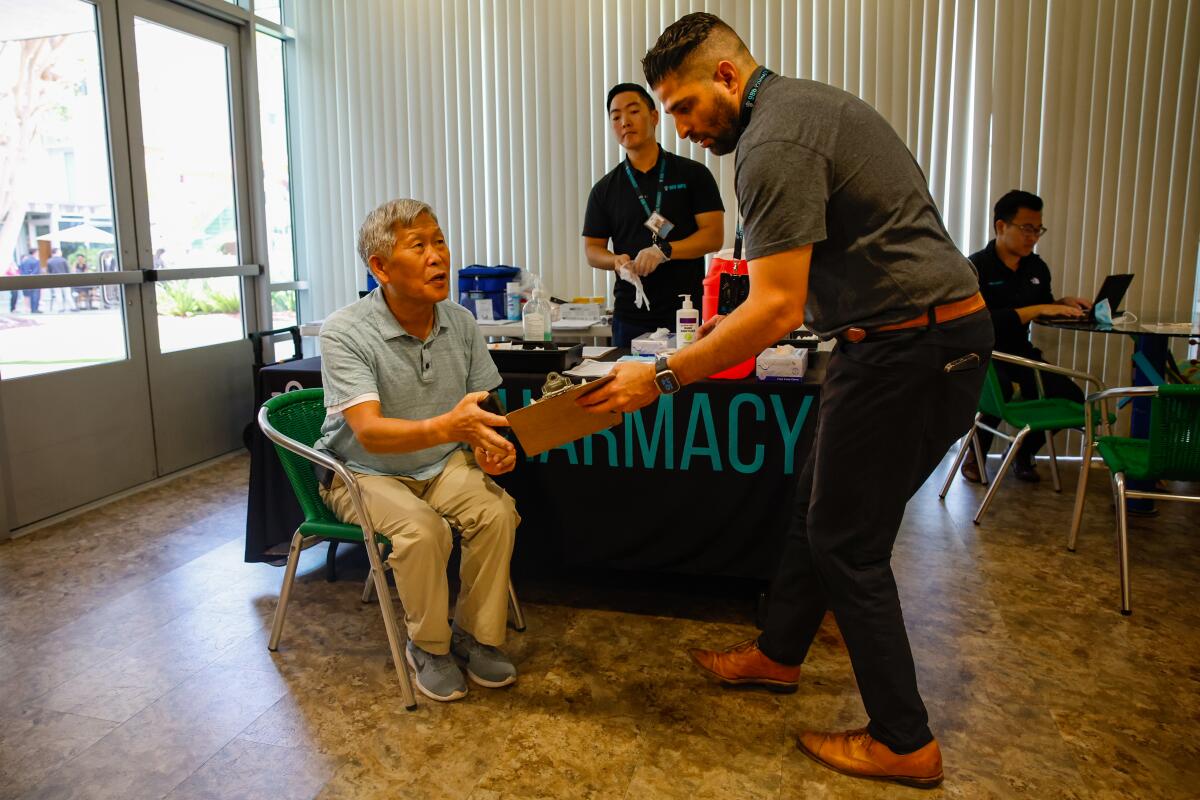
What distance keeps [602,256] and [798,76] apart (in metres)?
2.03

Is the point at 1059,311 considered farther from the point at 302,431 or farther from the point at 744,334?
the point at 302,431

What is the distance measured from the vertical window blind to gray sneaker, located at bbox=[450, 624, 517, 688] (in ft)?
10.1

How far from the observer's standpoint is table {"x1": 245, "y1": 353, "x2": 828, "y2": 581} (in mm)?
2527

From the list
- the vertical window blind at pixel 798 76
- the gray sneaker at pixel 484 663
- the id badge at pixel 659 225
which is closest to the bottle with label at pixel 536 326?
the id badge at pixel 659 225

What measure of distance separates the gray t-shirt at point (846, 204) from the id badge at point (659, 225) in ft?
5.54

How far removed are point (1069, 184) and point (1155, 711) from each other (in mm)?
3232

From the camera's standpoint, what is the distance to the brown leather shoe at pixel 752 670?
226cm

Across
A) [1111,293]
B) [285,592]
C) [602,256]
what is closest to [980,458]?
[1111,293]

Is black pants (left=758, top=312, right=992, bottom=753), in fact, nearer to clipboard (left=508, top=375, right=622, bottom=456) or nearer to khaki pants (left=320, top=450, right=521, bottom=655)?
clipboard (left=508, top=375, right=622, bottom=456)

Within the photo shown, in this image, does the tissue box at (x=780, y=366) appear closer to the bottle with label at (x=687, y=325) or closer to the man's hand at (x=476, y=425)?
the bottle with label at (x=687, y=325)

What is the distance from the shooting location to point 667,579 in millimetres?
3018

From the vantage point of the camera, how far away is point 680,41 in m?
1.71

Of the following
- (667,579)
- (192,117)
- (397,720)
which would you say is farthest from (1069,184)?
(192,117)

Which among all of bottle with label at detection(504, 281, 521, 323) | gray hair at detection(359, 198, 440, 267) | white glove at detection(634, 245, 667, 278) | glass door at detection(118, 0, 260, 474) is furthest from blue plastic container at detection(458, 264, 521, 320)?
gray hair at detection(359, 198, 440, 267)
